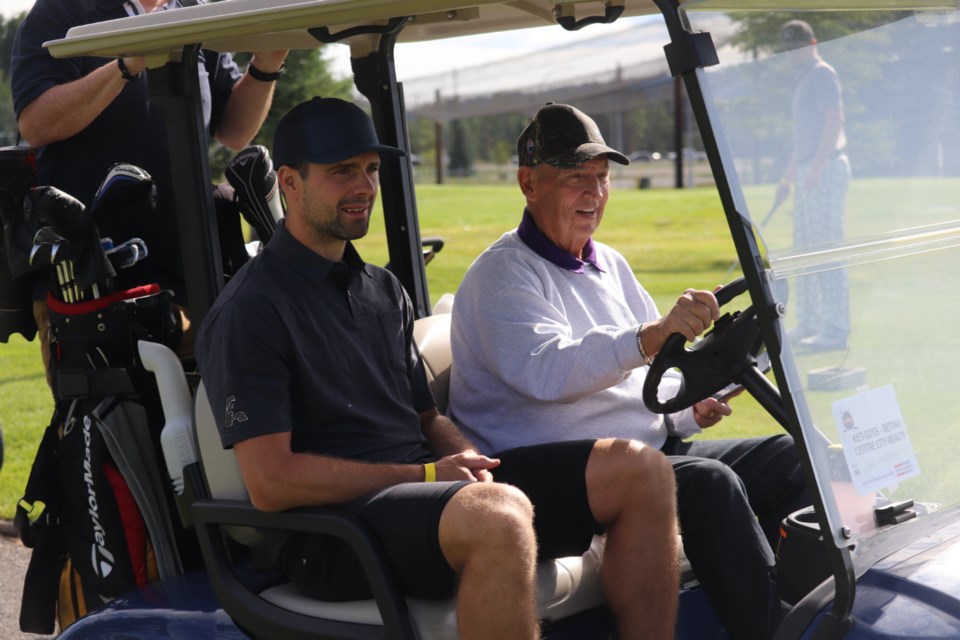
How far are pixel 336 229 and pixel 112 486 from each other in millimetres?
834

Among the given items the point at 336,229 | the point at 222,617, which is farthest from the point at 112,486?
the point at 336,229

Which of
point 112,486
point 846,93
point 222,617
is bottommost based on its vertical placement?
point 222,617

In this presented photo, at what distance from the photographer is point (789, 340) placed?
6.48 ft

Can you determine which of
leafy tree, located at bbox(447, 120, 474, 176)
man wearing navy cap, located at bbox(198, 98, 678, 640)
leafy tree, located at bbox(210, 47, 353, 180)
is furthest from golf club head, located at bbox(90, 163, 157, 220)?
leafy tree, located at bbox(447, 120, 474, 176)

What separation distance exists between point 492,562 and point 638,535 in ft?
1.24

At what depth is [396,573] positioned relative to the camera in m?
2.38

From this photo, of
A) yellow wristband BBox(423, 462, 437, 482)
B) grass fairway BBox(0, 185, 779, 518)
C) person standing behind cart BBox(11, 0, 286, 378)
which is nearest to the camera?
yellow wristband BBox(423, 462, 437, 482)

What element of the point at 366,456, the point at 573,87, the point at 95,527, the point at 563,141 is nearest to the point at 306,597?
the point at 366,456

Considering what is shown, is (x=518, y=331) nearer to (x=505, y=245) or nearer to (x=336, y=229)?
(x=505, y=245)

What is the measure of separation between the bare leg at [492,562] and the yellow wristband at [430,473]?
0.20 meters

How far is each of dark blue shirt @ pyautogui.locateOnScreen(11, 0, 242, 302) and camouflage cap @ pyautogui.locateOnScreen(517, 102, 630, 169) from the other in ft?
2.91

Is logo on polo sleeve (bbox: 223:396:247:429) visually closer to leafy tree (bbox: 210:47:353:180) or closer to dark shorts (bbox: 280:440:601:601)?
dark shorts (bbox: 280:440:601:601)

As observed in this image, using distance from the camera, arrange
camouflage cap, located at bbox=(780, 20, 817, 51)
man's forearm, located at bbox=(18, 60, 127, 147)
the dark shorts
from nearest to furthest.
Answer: camouflage cap, located at bbox=(780, 20, 817, 51) → the dark shorts → man's forearm, located at bbox=(18, 60, 127, 147)

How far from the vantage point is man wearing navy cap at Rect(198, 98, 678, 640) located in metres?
2.36
